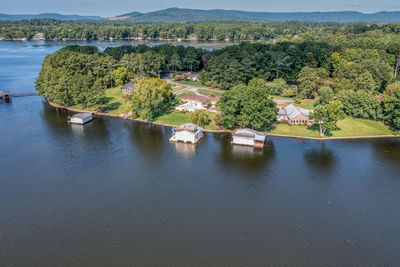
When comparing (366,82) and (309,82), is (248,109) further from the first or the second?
(366,82)

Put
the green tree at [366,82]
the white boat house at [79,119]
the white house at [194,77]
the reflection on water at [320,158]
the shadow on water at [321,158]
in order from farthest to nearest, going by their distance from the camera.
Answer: the white house at [194,77] → the green tree at [366,82] → the white boat house at [79,119] → the reflection on water at [320,158] → the shadow on water at [321,158]

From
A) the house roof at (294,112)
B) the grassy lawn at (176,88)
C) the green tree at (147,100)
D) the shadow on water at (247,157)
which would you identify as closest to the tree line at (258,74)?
the green tree at (147,100)

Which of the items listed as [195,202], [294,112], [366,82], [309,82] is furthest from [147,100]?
[366,82]

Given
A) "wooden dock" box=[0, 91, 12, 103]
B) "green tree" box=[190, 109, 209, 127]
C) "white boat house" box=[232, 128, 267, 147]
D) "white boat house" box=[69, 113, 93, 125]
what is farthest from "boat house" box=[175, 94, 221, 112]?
"wooden dock" box=[0, 91, 12, 103]

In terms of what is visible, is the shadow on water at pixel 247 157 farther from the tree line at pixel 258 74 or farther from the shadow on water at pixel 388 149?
→ the shadow on water at pixel 388 149

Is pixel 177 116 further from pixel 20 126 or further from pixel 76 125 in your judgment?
pixel 20 126

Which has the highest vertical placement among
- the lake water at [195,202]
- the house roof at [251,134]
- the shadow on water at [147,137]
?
the house roof at [251,134]

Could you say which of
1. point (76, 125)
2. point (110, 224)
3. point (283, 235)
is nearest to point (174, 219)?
point (110, 224)
